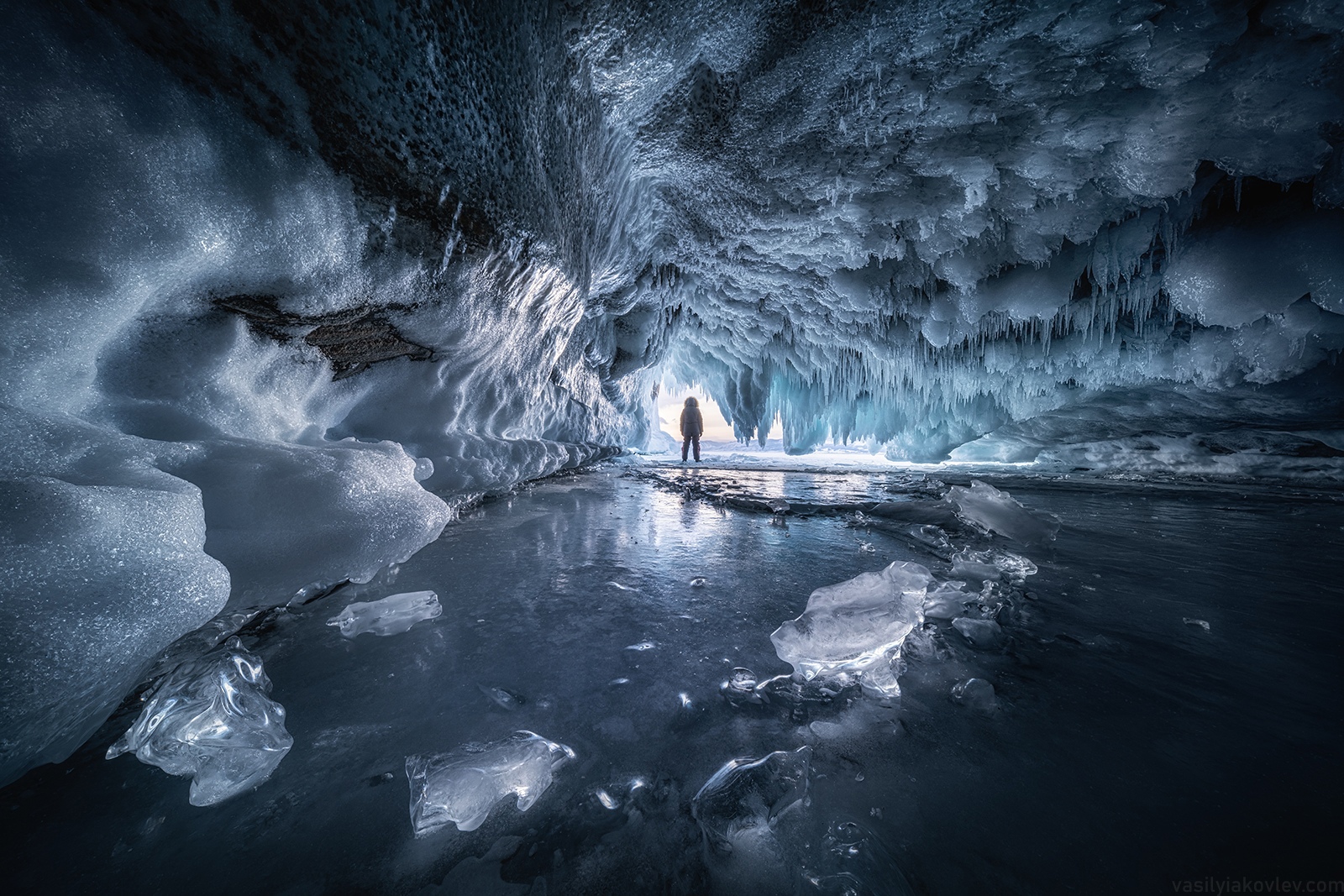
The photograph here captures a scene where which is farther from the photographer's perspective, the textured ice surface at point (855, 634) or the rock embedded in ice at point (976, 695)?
the textured ice surface at point (855, 634)

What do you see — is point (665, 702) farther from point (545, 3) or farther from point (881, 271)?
point (881, 271)

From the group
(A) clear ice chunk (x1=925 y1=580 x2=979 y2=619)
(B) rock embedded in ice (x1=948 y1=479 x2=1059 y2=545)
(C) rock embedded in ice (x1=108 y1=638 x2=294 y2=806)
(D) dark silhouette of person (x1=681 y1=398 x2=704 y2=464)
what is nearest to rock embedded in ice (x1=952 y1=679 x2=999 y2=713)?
(A) clear ice chunk (x1=925 y1=580 x2=979 y2=619)

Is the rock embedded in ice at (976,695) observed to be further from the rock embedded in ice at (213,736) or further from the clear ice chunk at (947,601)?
the rock embedded in ice at (213,736)

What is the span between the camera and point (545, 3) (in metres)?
1.88

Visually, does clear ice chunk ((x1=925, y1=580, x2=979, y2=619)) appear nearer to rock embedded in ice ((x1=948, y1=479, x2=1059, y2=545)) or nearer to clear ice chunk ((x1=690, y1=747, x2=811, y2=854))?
clear ice chunk ((x1=690, y1=747, x2=811, y2=854))

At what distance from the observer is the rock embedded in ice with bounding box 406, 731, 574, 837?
63 centimetres

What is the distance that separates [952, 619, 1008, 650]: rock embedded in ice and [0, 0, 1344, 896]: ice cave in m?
0.01

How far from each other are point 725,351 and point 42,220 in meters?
8.27

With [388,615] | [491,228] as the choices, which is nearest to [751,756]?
[388,615]

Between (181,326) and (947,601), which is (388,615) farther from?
(947,601)

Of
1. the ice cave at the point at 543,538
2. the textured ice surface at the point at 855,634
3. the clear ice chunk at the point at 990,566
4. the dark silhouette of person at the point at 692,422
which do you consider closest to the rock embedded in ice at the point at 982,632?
the ice cave at the point at 543,538

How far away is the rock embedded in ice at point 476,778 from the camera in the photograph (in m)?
0.63

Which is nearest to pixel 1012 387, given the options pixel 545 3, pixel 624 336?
pixel 624 336

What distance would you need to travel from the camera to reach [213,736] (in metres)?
0.74
